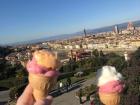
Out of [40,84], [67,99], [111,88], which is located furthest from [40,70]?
[67,99]

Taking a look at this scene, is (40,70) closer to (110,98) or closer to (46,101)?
(46,101)

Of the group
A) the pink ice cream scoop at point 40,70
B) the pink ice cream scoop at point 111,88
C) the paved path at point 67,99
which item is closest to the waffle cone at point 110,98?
the pink ice cream scoop at point 111,88

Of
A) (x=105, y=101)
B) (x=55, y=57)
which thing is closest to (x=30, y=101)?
(x=55, y=57)

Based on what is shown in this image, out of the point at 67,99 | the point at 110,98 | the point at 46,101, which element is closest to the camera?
the point at 46,101

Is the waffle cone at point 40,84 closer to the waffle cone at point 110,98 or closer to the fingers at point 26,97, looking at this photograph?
the fingers at point 26,97

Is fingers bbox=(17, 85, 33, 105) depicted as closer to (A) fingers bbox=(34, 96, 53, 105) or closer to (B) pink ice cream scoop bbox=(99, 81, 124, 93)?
(A) fingers bbox=(34, 96, 53, 105)
